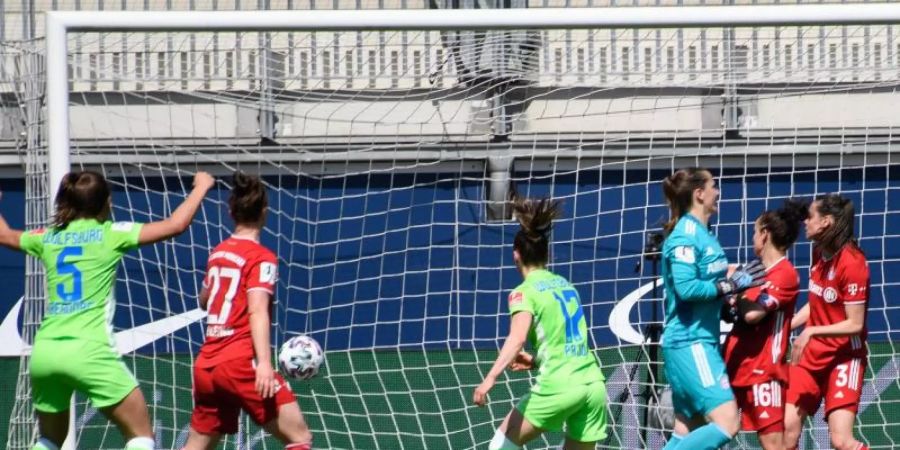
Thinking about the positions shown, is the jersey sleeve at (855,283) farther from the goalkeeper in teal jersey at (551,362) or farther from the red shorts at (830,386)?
the goalkeeper in teal jersey at (551,362)

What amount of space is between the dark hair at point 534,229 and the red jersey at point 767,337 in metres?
1.16

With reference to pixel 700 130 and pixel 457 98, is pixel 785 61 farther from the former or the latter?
pixel 457 98

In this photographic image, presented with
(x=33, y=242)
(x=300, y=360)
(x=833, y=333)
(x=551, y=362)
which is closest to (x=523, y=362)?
(x=551, y=362)

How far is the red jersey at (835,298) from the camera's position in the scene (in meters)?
6.76

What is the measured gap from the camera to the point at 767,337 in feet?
21.5

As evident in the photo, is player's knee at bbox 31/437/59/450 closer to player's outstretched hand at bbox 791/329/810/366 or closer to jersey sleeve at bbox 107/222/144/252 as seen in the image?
jersey sleeve at bbox 107/222/144/252

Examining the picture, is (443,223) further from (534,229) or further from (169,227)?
(169,227)

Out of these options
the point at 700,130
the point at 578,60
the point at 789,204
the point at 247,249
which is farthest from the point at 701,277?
the point at 578,60

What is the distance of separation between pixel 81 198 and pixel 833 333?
3919 mm

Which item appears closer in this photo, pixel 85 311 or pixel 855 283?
pixel 85 311

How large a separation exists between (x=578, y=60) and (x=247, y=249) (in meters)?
4.64

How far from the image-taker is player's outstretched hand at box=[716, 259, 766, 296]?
6.20m

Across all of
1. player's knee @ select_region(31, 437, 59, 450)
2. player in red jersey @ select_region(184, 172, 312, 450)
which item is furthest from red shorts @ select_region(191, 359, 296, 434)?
player's knee @ select_region(31, 437, 59, 450)

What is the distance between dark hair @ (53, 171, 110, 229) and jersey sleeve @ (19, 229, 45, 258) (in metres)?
0.12
